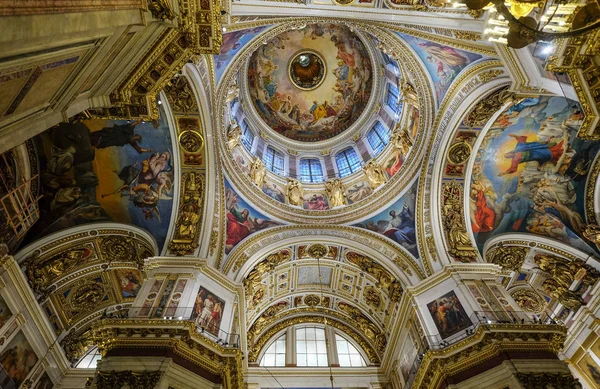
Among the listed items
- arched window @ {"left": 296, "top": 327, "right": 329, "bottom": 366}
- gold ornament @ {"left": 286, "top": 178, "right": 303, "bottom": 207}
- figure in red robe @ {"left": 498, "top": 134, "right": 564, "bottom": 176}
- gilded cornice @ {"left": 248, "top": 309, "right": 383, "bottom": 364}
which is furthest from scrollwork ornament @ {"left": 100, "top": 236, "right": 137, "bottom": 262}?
figure in red robe @ {"left": 498, "top": 134, "right": 564, "bottom": 176}

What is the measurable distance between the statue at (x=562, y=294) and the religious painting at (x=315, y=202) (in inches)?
400

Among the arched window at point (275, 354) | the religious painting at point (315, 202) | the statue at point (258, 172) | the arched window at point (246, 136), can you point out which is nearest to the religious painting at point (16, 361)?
the arched window at point (275, 354)

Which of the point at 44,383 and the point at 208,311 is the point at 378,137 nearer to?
the point at 208,311

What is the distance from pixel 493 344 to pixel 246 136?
46.5 feet

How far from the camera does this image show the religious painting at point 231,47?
12.9 metres

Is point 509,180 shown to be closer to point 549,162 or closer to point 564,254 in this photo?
point 549,162

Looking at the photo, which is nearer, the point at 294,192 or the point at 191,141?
the point at 191,141

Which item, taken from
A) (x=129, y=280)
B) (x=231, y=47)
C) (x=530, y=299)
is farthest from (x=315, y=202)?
(x=530, y=299)

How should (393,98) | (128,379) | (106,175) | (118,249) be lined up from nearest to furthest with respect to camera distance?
(128,379)
(106,175)
(118,249)
(393,98)

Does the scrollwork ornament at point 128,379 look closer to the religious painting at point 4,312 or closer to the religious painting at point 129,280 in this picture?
the religious painting at point 4,312

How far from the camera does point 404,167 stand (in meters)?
15.8

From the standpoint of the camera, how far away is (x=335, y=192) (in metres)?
17.5

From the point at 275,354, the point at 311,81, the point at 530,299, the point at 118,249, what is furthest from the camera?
the point at 311,81

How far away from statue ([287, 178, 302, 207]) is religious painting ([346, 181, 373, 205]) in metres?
2.34
